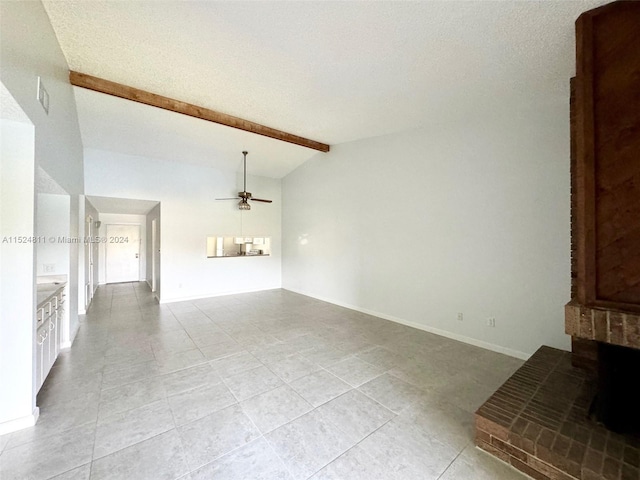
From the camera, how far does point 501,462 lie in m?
1.66

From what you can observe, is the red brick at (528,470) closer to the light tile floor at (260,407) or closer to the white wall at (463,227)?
the light tile floor at (260,407)

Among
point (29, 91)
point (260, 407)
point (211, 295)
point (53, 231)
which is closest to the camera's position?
point (29, 91)

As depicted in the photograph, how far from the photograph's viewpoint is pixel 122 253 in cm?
878

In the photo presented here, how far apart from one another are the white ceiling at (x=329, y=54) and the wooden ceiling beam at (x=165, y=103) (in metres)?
0.11

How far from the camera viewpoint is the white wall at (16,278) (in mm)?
1878

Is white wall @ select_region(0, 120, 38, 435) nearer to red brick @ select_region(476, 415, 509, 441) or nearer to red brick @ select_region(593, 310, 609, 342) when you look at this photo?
red brick @ select_region(476, 415, 509, 441)

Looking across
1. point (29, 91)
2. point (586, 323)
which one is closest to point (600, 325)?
point (586, 323)

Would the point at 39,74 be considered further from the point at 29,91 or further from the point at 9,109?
the point at 9,109

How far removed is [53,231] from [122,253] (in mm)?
6232

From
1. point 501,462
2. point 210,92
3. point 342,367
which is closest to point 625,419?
point 501,462

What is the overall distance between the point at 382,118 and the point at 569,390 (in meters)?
3.67

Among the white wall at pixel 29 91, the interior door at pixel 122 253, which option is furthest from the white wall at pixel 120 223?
the white wall at pixel 29 91

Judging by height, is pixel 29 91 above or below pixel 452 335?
above

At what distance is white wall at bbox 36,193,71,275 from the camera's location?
3393 mm
